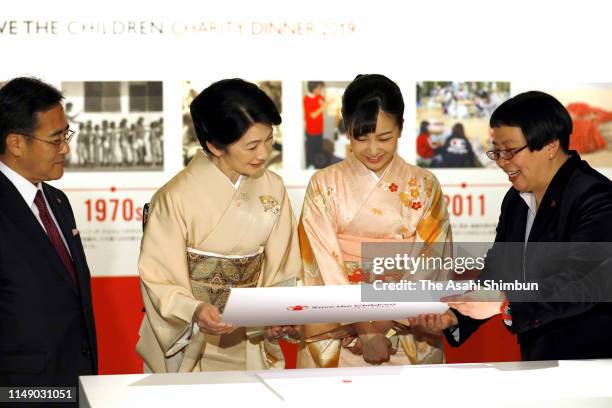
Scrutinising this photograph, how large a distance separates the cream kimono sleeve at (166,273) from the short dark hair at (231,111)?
33 cm

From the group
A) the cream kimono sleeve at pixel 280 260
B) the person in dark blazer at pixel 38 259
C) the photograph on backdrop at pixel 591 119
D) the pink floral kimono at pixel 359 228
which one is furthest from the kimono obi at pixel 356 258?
the photograph on backdrop at pixel 591 119

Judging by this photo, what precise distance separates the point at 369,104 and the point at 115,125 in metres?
1.87

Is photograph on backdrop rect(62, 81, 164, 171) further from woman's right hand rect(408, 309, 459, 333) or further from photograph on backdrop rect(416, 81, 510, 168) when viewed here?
woman's right hand rect(408, 309, 459, 333)

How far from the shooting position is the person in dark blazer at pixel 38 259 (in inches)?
129

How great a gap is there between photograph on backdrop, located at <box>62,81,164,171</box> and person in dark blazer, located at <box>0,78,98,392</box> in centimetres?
149

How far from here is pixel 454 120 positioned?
536cm

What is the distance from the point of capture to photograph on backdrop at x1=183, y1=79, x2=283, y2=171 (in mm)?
5156

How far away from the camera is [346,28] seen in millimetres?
5184

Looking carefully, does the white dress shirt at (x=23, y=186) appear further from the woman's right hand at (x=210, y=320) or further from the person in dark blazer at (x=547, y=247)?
the person in dark blazer at (x=547, y=247)

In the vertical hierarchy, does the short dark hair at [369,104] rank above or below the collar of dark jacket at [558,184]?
above

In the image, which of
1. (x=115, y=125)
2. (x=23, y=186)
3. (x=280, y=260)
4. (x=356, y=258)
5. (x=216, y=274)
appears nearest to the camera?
(x=23, y=186)

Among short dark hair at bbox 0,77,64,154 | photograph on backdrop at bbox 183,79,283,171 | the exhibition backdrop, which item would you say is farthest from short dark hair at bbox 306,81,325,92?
short dark hair at bbox 0,77,64,154

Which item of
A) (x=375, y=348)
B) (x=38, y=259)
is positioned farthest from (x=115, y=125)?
(x=375, y=348)

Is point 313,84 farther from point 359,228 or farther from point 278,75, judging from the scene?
point 359,228
